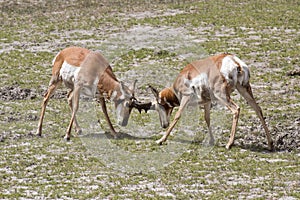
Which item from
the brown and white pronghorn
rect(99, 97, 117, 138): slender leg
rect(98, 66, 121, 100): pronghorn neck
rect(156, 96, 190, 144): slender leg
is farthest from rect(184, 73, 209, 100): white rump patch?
rect(99, 97, 117, 138): slender leg

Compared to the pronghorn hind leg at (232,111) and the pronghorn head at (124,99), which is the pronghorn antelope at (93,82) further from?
the pronghorn hind leg at (232,111)

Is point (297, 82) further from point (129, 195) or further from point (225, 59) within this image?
point (129, 195)

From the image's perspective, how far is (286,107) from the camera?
46.3 feet

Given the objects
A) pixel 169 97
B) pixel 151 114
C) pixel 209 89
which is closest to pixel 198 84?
pixel 209 89

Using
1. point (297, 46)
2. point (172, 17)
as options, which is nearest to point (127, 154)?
point (297, 46)

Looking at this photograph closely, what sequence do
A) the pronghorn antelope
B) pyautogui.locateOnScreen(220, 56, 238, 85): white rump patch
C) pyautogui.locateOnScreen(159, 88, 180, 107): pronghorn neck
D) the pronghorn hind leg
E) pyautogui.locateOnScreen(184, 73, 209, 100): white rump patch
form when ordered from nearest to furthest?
1. pyautogui.locateOnScreen(220, 56, 238, 85): white rump patch
2. the pronghorn hind leg
3. pyautogui.locateOnScreen(184, 73, 209, 100): white rump patch
4. the pronghorn antelope
5. pyautogui.locateOnScreen(159, 88, 180, 107): pronghorn neck

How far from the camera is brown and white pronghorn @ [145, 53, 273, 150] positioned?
11.8m

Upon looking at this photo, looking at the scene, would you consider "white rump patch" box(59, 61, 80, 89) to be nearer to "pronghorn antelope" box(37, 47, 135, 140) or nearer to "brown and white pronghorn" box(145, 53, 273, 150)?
"pronghorn antelope" box(37, 47, 135, 140)

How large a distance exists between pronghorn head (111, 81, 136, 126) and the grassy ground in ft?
1.66

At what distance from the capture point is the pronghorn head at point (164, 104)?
1258 cm

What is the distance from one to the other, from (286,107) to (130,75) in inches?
173

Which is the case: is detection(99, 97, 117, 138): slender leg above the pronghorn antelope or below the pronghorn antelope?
below

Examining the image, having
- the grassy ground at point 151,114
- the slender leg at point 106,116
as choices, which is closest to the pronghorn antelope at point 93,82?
the slender leg at point 106,116

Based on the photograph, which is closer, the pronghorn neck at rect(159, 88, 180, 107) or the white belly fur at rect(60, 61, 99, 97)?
the white belly fur at rect(60, 61, 99, 97)
